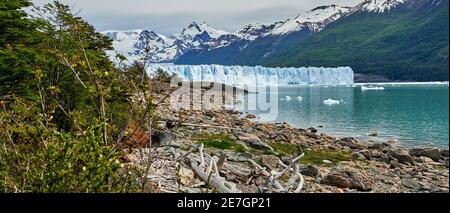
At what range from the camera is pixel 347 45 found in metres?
180

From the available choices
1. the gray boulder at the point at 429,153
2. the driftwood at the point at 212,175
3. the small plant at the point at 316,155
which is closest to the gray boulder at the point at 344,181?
the driftwood at the point at 212,175

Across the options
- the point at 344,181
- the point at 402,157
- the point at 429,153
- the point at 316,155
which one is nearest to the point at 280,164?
the point at 344,181

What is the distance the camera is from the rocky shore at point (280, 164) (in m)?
7.42

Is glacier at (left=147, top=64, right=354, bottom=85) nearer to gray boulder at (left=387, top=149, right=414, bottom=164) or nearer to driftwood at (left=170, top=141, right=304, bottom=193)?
gray boulder at (left=387, top=149, right=414, bottom=164)

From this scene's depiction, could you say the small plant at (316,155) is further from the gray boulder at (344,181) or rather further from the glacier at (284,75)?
the glacier at (284,75)

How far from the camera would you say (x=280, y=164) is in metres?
12.1

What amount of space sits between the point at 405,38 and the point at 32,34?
17023cm

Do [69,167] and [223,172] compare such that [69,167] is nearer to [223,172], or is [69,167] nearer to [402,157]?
[223,172]

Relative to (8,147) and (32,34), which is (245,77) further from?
(8,147)

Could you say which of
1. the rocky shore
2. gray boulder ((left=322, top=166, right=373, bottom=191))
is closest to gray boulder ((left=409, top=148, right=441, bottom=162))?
the rocky shore

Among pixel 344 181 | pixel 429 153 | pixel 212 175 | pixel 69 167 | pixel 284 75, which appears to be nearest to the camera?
pixel 69 167

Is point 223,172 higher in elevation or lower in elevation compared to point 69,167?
lower
